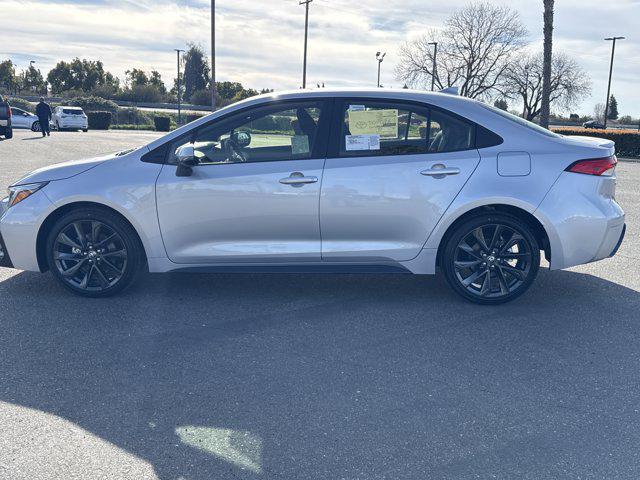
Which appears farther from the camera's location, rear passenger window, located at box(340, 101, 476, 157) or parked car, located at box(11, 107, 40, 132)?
parked car, located at box(11, 107, 40, 132)

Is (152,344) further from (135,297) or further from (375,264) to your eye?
(375,264)

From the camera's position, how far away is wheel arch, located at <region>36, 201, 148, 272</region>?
16.5 ft

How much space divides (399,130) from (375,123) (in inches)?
7.8

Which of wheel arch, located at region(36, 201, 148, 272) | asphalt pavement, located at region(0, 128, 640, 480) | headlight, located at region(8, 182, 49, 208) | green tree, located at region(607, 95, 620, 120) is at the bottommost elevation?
asphalt pavement, located at region(0, 128, 640, 480)

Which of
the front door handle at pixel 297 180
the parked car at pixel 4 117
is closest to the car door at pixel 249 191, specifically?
the front door handle at pixel 297 180

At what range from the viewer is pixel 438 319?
477cm

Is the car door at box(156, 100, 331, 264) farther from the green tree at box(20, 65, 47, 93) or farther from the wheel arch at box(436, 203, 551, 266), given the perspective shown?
the green tree at box(20, 65, 47, 93)

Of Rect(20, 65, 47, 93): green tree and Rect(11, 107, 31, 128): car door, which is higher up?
Rect(20, 65, 47, 93): green tree

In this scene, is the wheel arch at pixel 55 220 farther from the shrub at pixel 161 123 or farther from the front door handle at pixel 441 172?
the shrub at pixel 161 123

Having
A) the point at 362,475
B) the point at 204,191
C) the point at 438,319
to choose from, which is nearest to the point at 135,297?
the point at 204,191

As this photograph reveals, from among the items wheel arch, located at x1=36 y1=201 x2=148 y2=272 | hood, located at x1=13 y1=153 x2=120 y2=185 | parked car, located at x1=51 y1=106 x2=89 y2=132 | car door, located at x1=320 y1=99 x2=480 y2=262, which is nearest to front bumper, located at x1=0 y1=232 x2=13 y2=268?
wheel arch, located at x1=36 y1=201 x2=148 y2=272

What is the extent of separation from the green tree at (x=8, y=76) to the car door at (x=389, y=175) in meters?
106

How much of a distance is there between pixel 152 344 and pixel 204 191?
130 cm

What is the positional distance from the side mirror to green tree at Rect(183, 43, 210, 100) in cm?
8596
